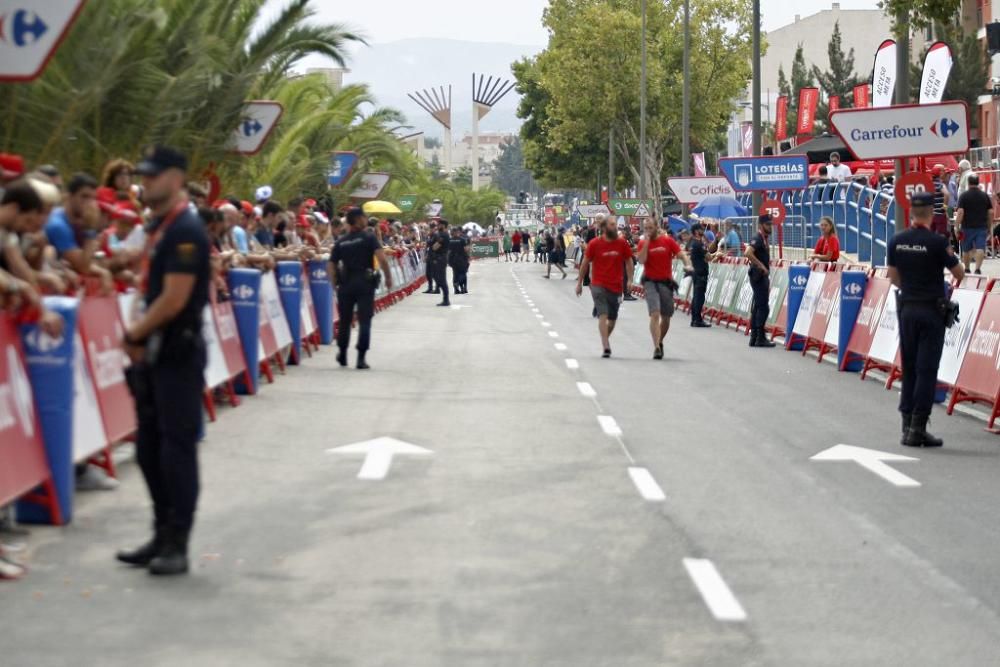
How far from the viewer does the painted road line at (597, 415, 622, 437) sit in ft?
44.9

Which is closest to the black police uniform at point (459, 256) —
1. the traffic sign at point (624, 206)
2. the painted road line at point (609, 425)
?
the traffic sign at point (624, 206)

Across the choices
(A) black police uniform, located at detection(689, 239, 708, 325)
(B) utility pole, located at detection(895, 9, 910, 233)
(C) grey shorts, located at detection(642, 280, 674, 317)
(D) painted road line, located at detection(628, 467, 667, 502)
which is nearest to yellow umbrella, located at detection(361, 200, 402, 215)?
(A) black police uniform, located at detection(689, 239, 708, 325)

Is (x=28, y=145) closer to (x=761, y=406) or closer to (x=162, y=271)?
(x=761, y=406)

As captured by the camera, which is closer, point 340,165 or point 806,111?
point 340,165

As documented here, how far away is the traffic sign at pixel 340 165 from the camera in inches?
1350

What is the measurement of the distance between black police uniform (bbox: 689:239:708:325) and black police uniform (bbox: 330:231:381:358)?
1194 centimetres

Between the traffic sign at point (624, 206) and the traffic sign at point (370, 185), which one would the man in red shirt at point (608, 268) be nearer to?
the traffic sign at point (370, 185)

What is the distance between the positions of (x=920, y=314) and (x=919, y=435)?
956 millimetres

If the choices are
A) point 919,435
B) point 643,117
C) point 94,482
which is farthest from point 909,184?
point 643,117

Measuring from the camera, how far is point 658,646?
21.3ft

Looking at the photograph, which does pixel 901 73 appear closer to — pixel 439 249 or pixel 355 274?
pixel 355 274

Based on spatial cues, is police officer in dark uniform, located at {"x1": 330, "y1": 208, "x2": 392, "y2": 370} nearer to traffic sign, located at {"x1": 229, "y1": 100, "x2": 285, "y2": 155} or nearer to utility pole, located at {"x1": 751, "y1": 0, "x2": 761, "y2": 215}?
traffic sign, located at {"x1": 229, "y1": 100, "x2": 285, "y2": 155}

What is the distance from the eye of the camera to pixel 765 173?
31750 mm

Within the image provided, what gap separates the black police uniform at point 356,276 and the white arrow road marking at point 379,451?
6.74 meters
